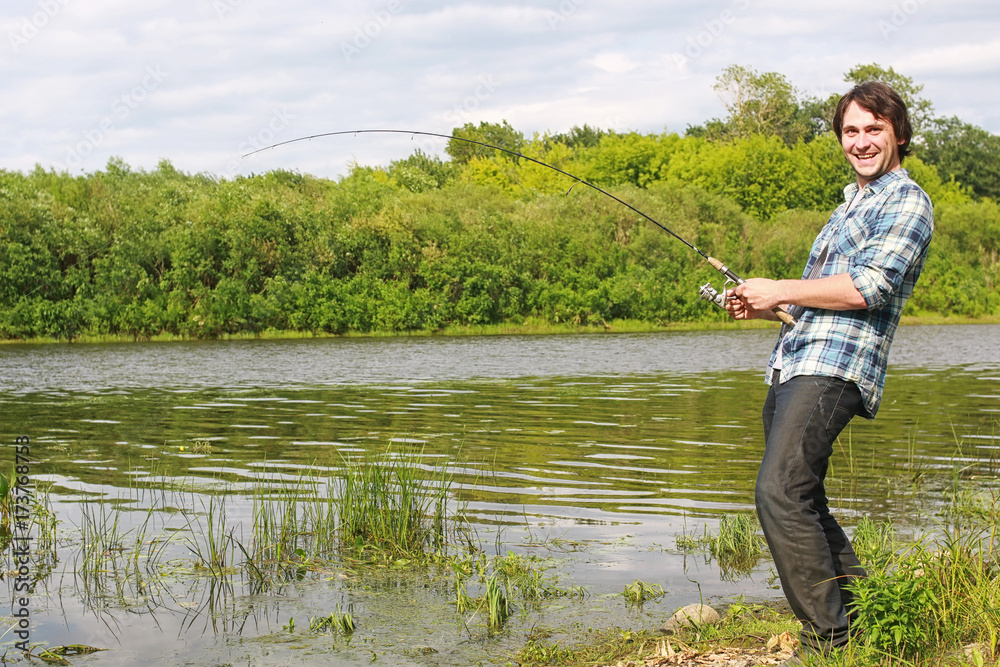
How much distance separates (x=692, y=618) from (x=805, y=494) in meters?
1.24

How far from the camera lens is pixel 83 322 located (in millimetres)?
39219

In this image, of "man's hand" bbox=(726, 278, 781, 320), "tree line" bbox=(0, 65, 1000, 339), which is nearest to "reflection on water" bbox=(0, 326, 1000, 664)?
"man's hand" bbox=(726, 278, 781, 320)

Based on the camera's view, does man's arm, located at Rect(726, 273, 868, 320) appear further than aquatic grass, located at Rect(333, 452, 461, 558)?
No

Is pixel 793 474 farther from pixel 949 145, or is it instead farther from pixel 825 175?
pixel 949 145

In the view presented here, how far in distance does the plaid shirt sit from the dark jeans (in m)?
0.07

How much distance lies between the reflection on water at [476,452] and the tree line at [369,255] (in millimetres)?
15639

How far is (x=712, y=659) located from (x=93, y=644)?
2.89m

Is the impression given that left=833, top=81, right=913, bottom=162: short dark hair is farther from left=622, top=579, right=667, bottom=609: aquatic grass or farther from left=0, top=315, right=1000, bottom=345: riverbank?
left=0, top=315, right=1000, bottom=345: riverbank

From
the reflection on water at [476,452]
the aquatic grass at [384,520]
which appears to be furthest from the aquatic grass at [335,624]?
Result: the aquatic grass at [384,520]

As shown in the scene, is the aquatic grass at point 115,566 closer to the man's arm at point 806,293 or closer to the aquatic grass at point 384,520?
the aquatic grass at point 384,520

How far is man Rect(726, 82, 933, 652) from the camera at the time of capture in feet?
11.8

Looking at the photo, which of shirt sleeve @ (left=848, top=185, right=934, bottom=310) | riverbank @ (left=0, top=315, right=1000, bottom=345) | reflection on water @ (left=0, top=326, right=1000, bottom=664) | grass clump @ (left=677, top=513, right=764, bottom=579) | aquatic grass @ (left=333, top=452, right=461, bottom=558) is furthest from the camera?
riverbank @ (left=0, top=315, right=1000, bottom=345)


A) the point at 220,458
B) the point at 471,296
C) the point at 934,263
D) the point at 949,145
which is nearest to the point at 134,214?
the point at 471,296

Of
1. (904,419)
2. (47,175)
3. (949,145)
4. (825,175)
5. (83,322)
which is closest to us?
(904,419)
